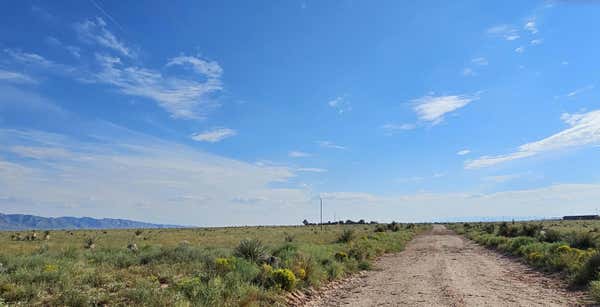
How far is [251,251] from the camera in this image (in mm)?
16500

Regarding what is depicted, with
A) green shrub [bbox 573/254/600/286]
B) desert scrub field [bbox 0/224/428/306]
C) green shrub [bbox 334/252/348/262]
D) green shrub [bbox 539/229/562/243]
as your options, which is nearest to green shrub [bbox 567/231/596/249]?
green shrub [bbox 539/229/562/243]

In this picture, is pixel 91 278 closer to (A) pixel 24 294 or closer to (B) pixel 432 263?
(A) pixel 24 294

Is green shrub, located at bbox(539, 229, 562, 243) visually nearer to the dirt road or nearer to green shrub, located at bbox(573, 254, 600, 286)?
the dirt road

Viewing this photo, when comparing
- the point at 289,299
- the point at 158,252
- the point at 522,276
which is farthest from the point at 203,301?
the point at 522,276

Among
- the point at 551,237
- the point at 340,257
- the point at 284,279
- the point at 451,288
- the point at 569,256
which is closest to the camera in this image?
the point at 284,279

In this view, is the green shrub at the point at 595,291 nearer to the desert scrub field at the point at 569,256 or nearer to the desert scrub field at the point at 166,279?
the desert scrub field at the point at 569,256

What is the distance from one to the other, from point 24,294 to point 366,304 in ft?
29.2

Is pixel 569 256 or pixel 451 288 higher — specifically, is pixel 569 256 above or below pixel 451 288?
above

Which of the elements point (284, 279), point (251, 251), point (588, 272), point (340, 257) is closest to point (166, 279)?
point (284, 279)

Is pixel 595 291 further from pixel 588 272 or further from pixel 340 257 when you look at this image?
pixel 340 257

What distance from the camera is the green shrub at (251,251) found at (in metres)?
16.1

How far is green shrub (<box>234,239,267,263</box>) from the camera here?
16078 mm

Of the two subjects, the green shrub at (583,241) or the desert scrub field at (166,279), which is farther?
the green shrub at (583,241)

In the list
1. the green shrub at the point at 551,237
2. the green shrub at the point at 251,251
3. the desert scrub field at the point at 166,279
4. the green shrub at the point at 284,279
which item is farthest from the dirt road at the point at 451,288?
the green shrub at the point at 551,237
